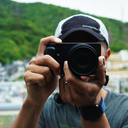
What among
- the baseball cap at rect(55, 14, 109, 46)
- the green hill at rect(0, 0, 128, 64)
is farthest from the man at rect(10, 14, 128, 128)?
the green hill at rect(0, 0, 128, 64)

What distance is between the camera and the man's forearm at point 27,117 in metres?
0.77

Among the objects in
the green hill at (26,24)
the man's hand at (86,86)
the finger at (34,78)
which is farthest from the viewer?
the green hill at (26,24)

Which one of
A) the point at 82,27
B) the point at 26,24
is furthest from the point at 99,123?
the point at 26,24

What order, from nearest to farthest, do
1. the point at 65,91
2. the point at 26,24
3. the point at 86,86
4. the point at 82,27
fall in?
the point at 86,86, the point at 65,91, the point at 82,27, the point at 26,24

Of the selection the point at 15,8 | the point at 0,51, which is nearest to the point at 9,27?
the point at 15,8

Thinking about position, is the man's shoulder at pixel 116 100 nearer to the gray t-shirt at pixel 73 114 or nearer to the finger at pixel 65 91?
the gray t-shirt at pixel 73 114

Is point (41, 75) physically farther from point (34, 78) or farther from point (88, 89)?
point (88, 89)

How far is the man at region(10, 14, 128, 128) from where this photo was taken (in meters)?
0.65

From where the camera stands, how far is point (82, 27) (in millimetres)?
851

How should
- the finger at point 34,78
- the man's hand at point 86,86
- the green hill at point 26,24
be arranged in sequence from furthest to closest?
the green hill at point 26,24 → the finger at point 34,78 → the man's hand at point 86,86

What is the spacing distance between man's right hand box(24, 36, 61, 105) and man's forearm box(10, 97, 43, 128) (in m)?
0.02

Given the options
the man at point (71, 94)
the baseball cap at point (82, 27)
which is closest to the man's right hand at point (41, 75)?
the man at point (71, 94)

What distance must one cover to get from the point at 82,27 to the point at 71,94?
0.33 metres

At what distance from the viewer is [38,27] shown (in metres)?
25.3
